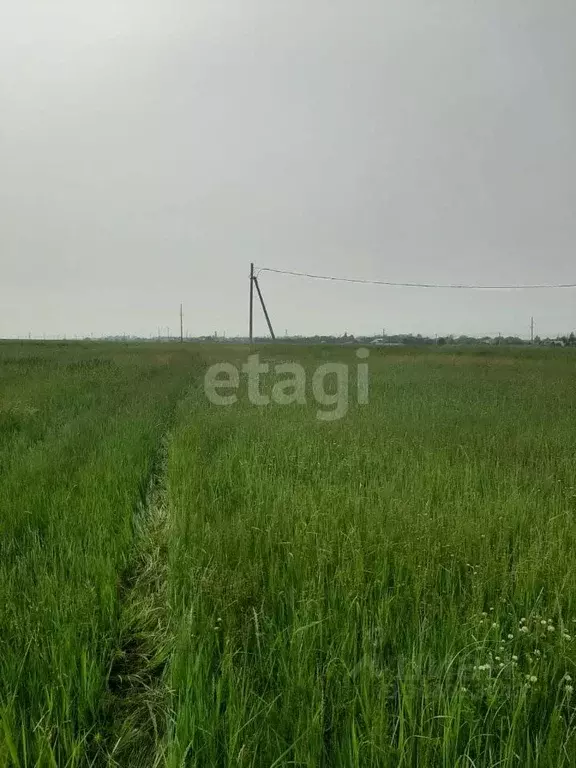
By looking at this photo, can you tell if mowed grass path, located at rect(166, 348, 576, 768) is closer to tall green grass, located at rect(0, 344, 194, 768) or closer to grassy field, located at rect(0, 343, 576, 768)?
grassy field, located at rect(0, 343, 576, 768)

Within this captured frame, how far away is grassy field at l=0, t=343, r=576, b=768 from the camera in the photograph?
1.56 meters

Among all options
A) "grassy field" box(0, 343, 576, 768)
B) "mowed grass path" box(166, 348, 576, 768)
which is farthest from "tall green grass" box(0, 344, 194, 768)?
"mowed grass path" box(166, 348, 576, 768)

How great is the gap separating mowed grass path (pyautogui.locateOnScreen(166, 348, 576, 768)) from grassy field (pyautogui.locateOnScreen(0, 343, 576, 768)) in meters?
0.01

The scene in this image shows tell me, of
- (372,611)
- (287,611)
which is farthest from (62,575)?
(372,611)

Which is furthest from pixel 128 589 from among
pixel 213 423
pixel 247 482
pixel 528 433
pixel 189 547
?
pixel 528 433

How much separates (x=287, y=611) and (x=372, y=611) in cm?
45

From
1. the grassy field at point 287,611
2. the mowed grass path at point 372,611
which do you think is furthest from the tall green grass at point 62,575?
the mowed grass path at point 372,611

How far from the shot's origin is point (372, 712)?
1.61m

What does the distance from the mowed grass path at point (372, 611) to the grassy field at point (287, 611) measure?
1 cm

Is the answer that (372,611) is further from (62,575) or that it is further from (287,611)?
(62,575)

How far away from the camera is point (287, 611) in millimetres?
2334

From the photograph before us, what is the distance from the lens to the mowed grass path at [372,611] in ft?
5.05

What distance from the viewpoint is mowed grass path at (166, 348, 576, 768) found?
5.05 feet

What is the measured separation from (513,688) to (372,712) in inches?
22.4
